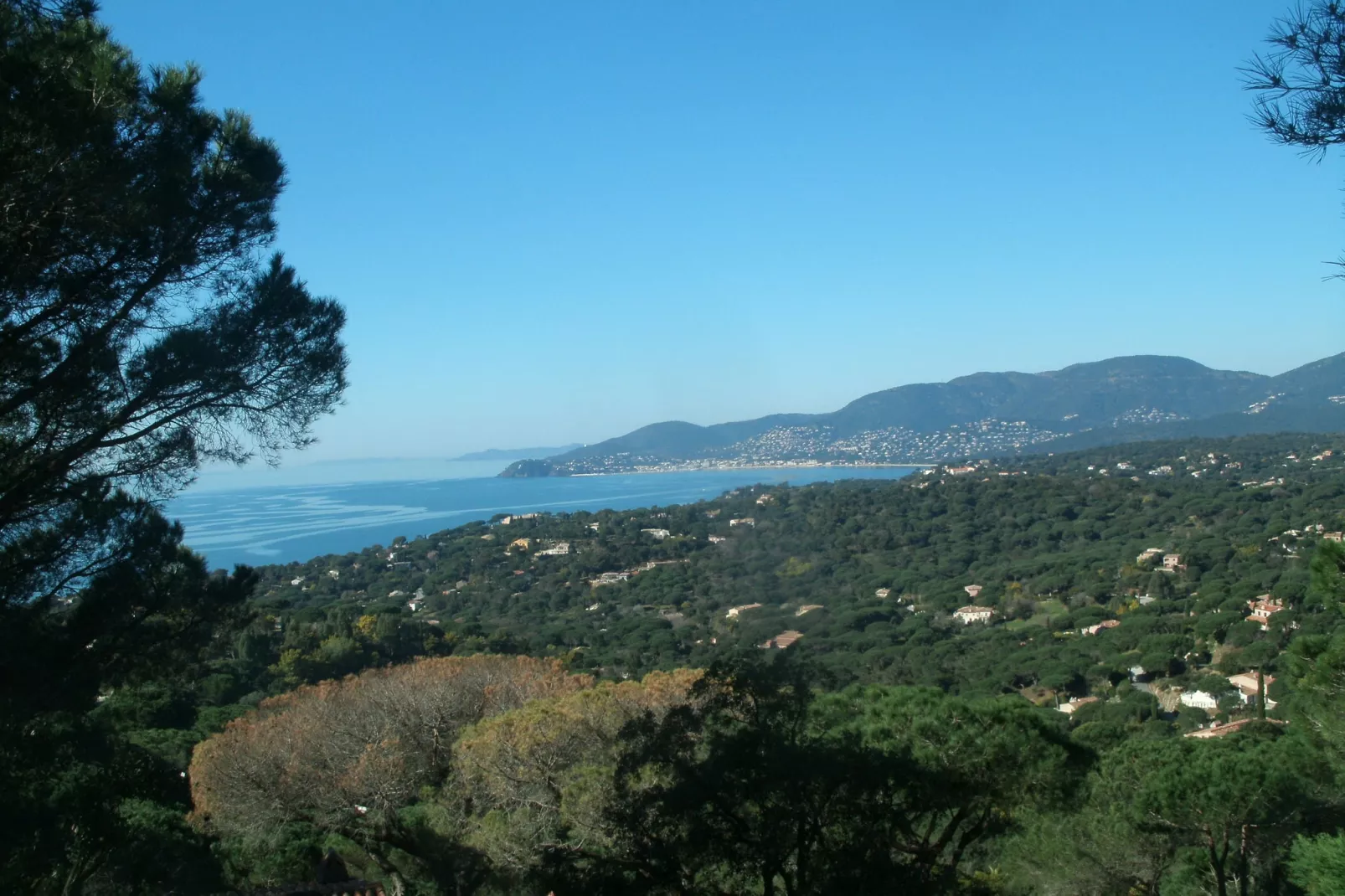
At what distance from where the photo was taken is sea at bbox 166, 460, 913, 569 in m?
34.1

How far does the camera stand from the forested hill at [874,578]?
16672 millimetres

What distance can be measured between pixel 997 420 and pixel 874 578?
5436 cm

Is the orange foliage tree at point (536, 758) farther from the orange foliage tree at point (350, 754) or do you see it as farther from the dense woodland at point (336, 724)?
the orange foliage tree at point (350, 754)

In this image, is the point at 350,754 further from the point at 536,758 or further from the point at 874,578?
the point at 874,578

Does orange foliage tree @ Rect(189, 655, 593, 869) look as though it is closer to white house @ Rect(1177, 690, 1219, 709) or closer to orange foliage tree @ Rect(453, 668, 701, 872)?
orange foliage tree @ Rect(453, 668, 701, 872)

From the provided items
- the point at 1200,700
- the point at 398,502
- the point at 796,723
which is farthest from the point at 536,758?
the point at 398,502

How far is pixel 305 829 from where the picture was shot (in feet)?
28.5

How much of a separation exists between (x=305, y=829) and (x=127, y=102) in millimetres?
7007

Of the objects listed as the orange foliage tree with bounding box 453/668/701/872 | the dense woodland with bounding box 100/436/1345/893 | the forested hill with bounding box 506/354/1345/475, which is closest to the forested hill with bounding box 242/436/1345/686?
the dense woodland with bounding box 100/436/1345/893

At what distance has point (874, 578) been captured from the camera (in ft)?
74.1

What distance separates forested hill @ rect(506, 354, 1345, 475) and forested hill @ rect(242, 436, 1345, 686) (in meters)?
21.9

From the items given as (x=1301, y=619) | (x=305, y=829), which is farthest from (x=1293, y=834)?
(x=1301, y=619)

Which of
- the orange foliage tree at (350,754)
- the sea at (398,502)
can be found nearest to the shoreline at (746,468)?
the sea at (398,502)

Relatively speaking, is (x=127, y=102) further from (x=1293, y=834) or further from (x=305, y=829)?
(x=1293, y=834)
